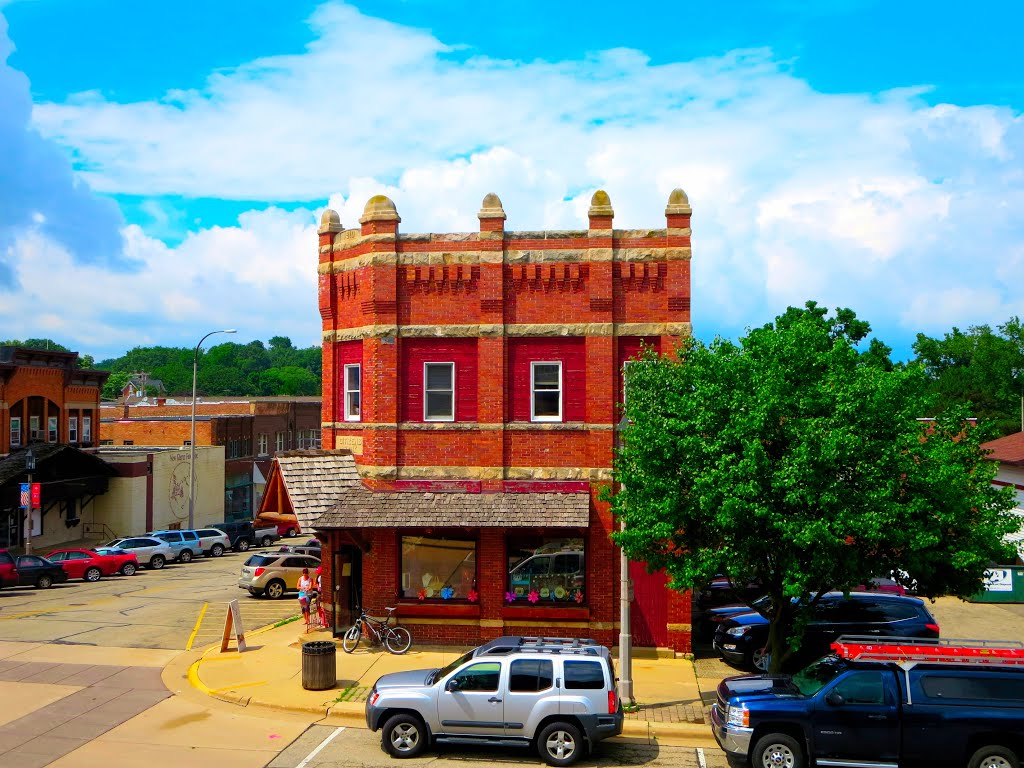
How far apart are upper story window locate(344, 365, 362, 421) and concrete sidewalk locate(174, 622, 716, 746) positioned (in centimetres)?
572

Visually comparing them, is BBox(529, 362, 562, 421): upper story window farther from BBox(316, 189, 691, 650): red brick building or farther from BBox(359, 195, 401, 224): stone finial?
BBox(359, 195, 401, 224): stone finial

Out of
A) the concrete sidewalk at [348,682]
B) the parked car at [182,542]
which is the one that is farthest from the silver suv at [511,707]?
the parked car at [182,542]

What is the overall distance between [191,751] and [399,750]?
11.3ft

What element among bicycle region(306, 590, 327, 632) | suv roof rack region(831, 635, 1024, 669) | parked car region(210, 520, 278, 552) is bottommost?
parked car region(210, 520, 278, 552)

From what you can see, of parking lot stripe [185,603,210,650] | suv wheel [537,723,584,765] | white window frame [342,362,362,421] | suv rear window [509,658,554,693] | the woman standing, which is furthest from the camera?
the woman standing

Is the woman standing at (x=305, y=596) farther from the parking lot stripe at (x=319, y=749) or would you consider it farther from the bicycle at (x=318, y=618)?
the parking lot stripe at (x=319, y=749)

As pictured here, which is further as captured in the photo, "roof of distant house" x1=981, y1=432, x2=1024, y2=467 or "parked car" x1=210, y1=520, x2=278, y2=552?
"parked car" x1=210, y1=520, x2=278, y2=552

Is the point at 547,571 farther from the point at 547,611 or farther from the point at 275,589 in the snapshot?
the point at 275,589

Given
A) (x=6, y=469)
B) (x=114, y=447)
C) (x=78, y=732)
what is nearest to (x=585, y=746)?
(x=78, y=732)

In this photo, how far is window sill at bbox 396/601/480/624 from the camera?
2178cm

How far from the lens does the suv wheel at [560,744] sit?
14.7m

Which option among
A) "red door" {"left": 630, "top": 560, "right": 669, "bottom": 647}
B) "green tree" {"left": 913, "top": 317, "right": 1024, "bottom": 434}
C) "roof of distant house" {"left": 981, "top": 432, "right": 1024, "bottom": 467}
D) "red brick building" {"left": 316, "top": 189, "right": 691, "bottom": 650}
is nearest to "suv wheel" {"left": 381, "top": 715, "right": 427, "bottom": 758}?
"red brick building" {"left": 316, "top": 189, "right": 691, "bottom": 650}

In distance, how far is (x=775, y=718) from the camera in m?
14.1

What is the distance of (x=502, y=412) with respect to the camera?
22.0 m
